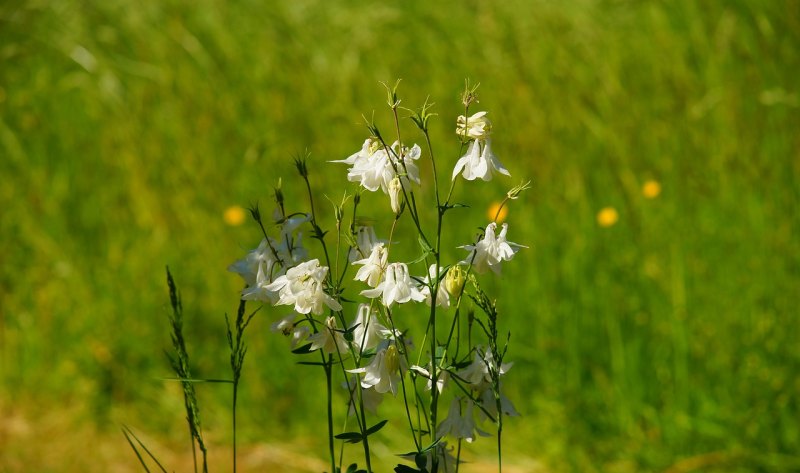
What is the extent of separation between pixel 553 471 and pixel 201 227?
1.68 meters

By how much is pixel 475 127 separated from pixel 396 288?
25 centimetres

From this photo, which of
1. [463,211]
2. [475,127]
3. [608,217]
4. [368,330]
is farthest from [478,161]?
[463,211]

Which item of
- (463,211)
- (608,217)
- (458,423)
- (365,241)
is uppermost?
(463,211)

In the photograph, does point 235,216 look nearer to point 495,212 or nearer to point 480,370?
point 495,212

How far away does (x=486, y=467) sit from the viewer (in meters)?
2.90

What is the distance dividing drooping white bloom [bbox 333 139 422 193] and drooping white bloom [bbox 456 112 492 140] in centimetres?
7

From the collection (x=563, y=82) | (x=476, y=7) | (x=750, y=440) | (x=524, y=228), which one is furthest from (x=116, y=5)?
(x=750, y=440)

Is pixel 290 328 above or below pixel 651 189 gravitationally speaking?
below

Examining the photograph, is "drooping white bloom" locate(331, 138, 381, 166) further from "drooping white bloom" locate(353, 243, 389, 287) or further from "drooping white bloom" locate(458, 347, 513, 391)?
"drooping white bloom" locate(458, 347, 513, 391)

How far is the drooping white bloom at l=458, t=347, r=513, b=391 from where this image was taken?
141 centimetres

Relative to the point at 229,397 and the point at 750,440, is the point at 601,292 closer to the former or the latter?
the point at 750,440

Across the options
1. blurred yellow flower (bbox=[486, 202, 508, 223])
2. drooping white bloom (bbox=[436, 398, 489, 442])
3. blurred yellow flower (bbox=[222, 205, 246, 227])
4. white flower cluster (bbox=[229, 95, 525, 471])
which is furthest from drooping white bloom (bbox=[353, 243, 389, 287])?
blurred yellow flower (bbox=[222, 205, 246, 227])

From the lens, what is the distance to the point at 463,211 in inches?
140

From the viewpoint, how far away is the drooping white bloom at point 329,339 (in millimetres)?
1381
